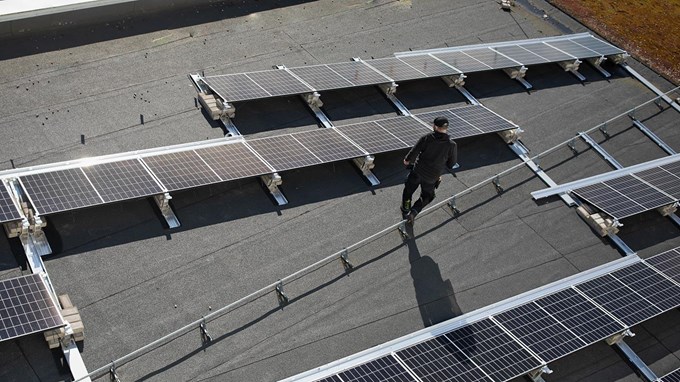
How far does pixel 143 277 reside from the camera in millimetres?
14039

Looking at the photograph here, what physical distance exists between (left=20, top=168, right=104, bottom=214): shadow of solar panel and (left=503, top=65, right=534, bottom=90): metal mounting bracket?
12.0 metres

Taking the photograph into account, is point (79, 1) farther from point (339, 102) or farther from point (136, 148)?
point (339, 102)

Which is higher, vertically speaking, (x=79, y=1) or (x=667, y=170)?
(x=79, y=1)

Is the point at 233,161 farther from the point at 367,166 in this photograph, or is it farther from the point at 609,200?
the point at 609,200

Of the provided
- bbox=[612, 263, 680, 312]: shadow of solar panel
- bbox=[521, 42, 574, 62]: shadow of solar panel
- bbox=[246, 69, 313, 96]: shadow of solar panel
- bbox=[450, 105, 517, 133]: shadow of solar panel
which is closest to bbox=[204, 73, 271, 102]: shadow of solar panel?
bbox=[246, 69, 313, 96]: shadow of solar panel

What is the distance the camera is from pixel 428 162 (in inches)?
624

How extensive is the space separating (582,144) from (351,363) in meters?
9.88

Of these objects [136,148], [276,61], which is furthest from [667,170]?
[136,148]

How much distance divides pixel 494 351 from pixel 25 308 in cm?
758

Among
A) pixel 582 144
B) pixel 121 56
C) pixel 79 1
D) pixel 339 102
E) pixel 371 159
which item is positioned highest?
pixel 79 1

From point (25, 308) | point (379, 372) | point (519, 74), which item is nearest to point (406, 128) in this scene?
point (519, 74)

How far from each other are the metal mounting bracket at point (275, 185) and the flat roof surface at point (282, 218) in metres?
0.16

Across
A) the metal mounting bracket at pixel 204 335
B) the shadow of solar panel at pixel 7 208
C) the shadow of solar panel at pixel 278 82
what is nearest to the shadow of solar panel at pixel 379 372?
the metal mounting bracket at pixel 204 335

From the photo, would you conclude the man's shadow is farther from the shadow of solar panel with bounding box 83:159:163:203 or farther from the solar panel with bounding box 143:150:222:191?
the shadow of solar panel with bounding box 83:159:163:203
